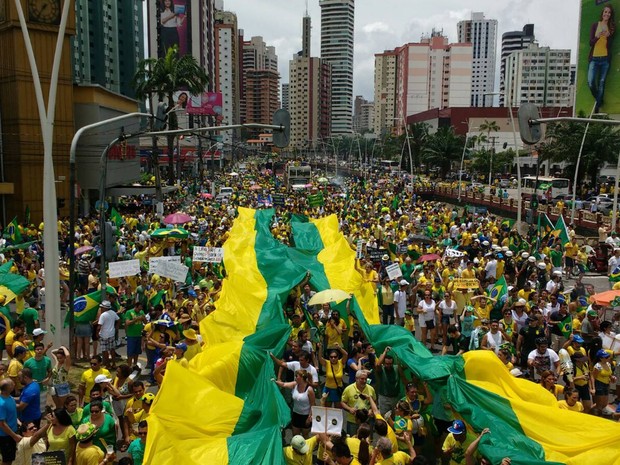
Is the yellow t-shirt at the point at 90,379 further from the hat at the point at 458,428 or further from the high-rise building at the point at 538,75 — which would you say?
the high-rise building at the point at 538,75

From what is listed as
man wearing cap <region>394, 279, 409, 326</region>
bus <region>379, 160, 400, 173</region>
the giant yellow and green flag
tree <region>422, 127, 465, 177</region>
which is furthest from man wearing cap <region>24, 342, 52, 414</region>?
bus <region>379, 160, 400, 173</region>

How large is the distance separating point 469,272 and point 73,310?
8.91 meters

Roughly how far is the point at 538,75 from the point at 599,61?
345ft

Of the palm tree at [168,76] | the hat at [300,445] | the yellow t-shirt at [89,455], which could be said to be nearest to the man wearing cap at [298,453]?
the hat at [300,445]

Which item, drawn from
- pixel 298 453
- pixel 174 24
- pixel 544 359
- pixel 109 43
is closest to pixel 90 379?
pixel 298 453

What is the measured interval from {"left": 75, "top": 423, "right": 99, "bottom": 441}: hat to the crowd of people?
1cm

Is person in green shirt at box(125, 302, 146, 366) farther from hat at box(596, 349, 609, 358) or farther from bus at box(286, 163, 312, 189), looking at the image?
bus at box(286, 163, 312, 189)

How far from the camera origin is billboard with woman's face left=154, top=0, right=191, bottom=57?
122750mm

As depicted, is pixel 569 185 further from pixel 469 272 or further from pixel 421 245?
pixel 469 272

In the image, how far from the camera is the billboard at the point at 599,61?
8525 centimetres

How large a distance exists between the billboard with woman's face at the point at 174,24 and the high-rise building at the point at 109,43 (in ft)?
32.5

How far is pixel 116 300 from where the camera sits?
13.7 m

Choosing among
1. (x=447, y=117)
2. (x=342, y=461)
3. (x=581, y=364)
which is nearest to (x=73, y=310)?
(x=342, y=461)

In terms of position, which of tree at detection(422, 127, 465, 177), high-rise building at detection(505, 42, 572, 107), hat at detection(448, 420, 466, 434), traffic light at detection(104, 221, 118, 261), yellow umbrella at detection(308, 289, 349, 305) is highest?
high-rise building at detection(505, 42, 572, 107)
